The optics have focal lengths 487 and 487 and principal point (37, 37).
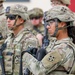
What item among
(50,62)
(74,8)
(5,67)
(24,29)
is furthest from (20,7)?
(74,8)

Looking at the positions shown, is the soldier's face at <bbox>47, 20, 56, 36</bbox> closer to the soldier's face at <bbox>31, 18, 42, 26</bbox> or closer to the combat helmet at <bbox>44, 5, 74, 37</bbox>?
the combat helmet at <bbox>44, 5, 74, 37</bbox>

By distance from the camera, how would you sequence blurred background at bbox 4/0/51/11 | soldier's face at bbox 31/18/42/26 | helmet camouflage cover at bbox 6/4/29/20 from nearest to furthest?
helmet camouflage cover at bbox 6/4/29/20
soldier's face at bbox 31/18/42/26
blurred background at bbox 4/0/51/11

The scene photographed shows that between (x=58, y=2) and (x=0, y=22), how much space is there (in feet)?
3.29

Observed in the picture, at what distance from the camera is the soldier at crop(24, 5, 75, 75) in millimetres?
5262

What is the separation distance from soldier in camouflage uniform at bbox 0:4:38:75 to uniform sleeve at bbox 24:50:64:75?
1.37m

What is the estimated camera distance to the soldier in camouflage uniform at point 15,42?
22.1 ft

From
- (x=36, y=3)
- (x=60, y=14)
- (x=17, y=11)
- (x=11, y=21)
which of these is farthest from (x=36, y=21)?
(x=60, y=14)

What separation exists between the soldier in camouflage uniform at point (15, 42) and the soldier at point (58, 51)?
4.01ft

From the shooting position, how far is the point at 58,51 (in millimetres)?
5277

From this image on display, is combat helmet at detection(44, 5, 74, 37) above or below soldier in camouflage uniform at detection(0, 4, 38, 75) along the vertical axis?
above

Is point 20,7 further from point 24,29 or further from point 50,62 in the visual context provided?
point 50,62

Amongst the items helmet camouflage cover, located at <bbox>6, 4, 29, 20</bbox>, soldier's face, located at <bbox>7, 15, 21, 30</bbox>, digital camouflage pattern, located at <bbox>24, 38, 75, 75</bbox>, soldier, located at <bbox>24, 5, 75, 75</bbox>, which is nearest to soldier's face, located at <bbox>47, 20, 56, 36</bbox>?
soldier, located at <bbox>24, 5, 75, 75</bbox>

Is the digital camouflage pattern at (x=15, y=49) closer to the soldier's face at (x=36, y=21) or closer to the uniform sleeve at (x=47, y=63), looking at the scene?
the uniform sleeve at (x=47, y=63)

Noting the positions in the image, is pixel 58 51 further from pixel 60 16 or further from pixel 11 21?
pixel 11 21
